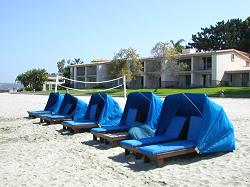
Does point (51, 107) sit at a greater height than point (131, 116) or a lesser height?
lesser

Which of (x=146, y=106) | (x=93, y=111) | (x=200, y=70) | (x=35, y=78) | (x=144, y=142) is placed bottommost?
(x=144, y=142)

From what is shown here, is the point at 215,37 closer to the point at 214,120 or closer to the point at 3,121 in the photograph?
the point at 3,121

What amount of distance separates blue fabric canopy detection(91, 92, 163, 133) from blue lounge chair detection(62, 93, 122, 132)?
343 mm

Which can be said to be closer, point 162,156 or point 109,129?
point 162,156

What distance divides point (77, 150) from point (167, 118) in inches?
104

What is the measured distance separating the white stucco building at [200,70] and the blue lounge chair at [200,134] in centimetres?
4685

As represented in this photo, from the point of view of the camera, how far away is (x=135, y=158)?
9203mm

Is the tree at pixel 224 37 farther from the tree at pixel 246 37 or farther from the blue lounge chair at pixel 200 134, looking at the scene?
the blue lounge chair at pixel 200 134

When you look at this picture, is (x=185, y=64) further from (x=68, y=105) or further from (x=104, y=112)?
(x=104, y=112)

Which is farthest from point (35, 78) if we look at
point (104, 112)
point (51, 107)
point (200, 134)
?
point (200, 134)

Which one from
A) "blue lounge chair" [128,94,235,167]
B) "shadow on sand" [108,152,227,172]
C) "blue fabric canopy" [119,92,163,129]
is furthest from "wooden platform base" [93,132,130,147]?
"blue lounge chair" [128,94,235,167]

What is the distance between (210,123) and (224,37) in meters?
69.9

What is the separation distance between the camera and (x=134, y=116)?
492 inches

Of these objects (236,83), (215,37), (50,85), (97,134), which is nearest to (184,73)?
(236,83)
